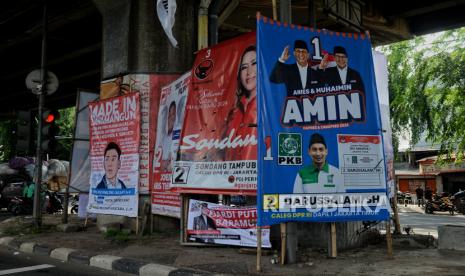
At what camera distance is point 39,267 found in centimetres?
720

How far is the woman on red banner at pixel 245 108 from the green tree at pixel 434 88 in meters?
12.8

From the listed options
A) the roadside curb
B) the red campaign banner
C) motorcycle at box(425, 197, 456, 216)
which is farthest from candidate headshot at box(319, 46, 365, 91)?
motorcycle at box(425, 197, 456, 216)

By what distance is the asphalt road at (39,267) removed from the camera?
22.2 feet

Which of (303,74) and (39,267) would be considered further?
(39,267)

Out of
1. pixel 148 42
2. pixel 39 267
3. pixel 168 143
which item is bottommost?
pixel 39 267

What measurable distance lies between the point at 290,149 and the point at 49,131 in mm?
6910

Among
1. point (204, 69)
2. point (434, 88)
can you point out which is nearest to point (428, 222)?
point (434, 88)

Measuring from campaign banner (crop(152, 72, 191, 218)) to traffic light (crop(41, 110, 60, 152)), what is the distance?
320cm

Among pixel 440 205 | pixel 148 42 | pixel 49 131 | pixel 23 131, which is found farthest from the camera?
pixel 440 205

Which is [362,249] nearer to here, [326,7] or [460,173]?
[326,7]

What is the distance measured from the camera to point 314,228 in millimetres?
7422

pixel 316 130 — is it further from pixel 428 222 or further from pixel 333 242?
pixel 428 222

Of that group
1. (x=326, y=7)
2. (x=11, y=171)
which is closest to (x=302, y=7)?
(x=326, y=7)

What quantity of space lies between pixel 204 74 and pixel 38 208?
5917 millimetres
